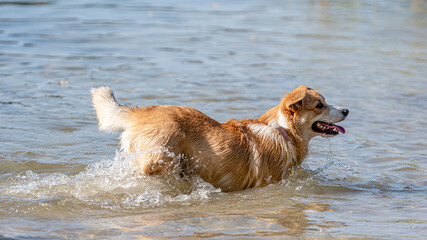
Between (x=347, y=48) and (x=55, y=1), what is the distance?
11.3 metres

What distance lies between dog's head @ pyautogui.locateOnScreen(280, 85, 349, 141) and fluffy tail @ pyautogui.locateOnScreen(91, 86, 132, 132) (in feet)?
5.25

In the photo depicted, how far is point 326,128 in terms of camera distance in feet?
20.1

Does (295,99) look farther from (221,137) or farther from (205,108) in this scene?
(205,108)

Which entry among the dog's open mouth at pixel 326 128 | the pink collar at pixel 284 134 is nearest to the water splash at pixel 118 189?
the pink collar at pixel 284 134

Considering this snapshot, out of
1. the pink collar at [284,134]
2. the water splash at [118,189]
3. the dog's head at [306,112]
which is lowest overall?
the water splash at [118,189]

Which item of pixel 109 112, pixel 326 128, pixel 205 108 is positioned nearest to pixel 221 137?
pixel 109 112

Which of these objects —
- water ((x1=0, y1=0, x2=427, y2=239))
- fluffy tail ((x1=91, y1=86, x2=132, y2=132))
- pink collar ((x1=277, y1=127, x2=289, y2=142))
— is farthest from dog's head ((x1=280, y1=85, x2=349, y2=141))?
fluffy tail ((x1=91, y1=86, x2=132, y2=132))

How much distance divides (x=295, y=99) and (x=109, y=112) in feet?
5.99

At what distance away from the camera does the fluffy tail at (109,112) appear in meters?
5.51

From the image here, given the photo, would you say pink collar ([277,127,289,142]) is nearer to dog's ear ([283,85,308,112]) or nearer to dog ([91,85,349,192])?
dog ([91,85,349,192])

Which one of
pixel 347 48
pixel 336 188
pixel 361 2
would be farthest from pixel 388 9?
pixel 336 188

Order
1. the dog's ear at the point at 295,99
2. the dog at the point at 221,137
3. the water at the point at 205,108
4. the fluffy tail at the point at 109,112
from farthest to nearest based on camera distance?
the dog's ear at the point at 295,99 → the fluffy tail at the point at 109,112 → the dog at the point at 221,137 → the water at the point at 205,108

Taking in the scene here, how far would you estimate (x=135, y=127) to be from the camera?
5422mm

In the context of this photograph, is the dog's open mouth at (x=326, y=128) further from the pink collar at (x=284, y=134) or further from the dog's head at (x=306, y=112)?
the pink collar at (x=284, y=134)
